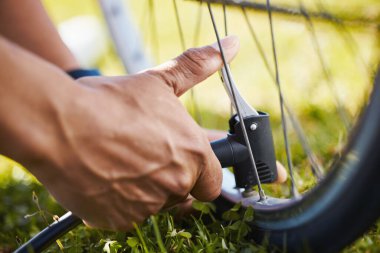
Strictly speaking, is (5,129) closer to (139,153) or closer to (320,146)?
(139,153)

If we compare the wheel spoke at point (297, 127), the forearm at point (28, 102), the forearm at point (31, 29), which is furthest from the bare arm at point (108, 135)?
the forearm at point (31, 29)

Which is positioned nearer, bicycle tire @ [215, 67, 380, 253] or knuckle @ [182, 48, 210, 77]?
bicycle tire @ [215, 67, 380, 253]

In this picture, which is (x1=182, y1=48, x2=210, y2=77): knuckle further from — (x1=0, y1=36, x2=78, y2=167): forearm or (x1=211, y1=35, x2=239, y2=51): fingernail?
(x1=0, y1=36, x2=78, y2=167): forearm

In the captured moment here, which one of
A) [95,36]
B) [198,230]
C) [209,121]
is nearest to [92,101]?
[198,230]

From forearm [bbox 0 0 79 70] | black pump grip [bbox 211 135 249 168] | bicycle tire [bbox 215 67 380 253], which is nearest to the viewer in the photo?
bicycle tire [bbox 215 67 380 253]

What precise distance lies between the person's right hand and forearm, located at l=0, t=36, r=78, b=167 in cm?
1

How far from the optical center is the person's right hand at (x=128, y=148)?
77 centimetres

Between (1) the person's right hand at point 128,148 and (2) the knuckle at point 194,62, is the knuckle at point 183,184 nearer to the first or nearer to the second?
(1) the person's right hand at point 128,148

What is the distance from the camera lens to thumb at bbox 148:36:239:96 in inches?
34.9

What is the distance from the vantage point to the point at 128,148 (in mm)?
801

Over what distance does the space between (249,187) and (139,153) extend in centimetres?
28

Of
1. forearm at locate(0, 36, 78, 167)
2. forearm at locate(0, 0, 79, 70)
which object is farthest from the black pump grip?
forearm at locate(0, 0, 79, 70)

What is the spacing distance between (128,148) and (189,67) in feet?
0.56

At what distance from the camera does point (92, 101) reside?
30.7 inches
